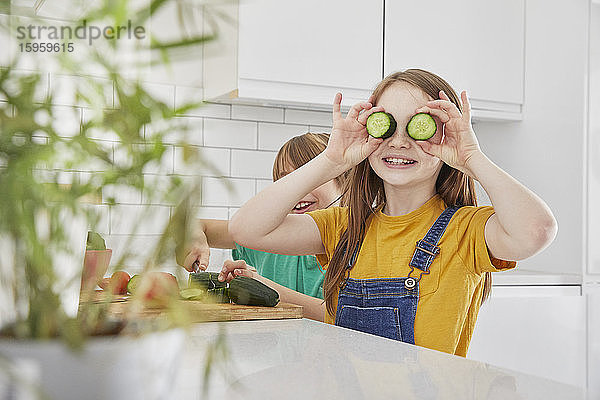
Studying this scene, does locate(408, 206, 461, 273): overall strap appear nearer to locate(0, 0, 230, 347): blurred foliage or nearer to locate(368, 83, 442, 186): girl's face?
locate(368, 83, 442, 186): girl's face

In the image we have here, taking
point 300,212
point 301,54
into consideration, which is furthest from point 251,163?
point 300,212

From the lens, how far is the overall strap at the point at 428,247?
149cm

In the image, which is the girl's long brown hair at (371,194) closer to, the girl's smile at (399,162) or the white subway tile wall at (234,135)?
the girl's smile at (399,162)

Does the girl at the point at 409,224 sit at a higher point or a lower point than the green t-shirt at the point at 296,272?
higher

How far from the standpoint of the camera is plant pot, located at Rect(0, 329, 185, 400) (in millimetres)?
366

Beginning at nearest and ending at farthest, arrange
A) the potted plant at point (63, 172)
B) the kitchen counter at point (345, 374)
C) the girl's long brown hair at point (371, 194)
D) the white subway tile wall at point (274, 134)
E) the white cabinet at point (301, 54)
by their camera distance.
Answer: the potted plant at point (63, 172) → the kitchen counter at point (345, 374) → the girl's long brown hair at point (371, 194) → the white cabinet at point (301, 54) → the white subway tile wall at point (274, 134)

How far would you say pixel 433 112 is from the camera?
1.46 meters

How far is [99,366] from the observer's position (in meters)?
0.39

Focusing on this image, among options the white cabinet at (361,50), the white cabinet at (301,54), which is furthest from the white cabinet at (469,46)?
the white cabinet at (301,54)

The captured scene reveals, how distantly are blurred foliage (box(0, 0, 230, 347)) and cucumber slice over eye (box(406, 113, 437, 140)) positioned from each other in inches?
45.5

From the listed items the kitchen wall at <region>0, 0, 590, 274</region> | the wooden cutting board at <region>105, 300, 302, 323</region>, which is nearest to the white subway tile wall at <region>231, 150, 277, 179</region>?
the kitchen wall at <region>0, 0, 590, 274</region>

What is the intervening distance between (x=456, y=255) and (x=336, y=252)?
0.93ft

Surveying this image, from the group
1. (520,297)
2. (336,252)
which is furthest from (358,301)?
(520,297)

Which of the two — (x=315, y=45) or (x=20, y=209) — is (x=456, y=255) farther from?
(x=315, y=45)
